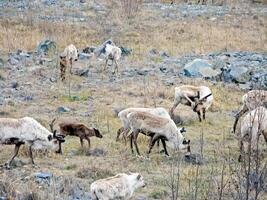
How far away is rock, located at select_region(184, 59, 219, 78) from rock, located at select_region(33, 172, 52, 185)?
10412 millimetres

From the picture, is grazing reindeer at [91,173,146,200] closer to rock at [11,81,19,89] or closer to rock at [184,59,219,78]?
rock at [11,81,19,89]

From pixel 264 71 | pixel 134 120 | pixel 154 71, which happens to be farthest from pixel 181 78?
pixel 134 120

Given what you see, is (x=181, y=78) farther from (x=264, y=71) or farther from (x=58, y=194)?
(x=58, y=194)

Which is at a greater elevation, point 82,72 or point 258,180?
point 258,180

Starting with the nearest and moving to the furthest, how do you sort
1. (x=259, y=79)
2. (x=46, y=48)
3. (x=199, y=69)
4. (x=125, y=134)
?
(x=125, y=134)
(x=259, y=79)
(x=199, y=69)
(x=46, y=48)

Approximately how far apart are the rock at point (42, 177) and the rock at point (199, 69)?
34.2 ft

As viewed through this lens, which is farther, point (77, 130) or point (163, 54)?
point (163, 54)

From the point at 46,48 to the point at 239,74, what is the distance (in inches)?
282

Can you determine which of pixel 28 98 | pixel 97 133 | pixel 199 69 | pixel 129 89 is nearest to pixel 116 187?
pixel 97 133

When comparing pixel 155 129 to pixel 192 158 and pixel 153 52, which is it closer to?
pixel 192 158

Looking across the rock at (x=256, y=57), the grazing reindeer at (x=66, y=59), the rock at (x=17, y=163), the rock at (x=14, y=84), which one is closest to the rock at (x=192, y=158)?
the rock at (x=17, y=163)

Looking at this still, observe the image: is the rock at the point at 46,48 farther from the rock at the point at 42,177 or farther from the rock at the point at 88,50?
the rock at the point at 42,177

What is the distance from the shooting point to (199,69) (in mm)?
21141

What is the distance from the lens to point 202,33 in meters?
28.5
